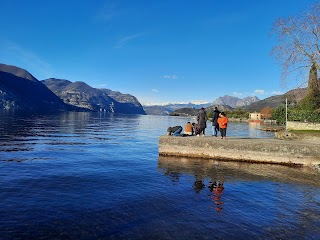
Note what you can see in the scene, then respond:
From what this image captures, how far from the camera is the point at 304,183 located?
46.4 feet

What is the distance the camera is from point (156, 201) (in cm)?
1077

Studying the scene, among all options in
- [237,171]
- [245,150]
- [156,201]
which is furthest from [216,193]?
[245,150]

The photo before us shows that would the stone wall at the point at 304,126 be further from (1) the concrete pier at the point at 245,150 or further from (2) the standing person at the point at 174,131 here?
(2) the standing person at the point at 174,131

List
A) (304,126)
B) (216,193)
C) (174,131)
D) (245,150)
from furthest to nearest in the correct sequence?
(304,126)
(174,131)
(245,150)
(216,193)

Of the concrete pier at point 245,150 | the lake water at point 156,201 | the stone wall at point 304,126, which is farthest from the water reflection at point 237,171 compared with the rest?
the stone wall at point 304,126

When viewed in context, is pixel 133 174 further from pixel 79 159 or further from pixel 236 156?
pixel 236 156

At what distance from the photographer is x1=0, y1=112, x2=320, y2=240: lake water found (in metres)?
7.99

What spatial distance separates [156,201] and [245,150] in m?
11.5

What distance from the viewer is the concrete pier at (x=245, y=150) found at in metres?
18.7

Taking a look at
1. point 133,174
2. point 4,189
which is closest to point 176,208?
point 133,174

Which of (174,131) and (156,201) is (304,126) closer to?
(174,131)

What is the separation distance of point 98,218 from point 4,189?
5.94 m

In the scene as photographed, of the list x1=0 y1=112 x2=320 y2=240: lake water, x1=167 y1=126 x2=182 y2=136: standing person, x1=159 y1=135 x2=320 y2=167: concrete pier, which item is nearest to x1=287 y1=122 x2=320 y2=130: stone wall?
x1=159 y1=135 x2=320 y2=167: concrete pier

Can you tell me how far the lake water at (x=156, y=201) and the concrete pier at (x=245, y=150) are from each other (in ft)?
4.82
